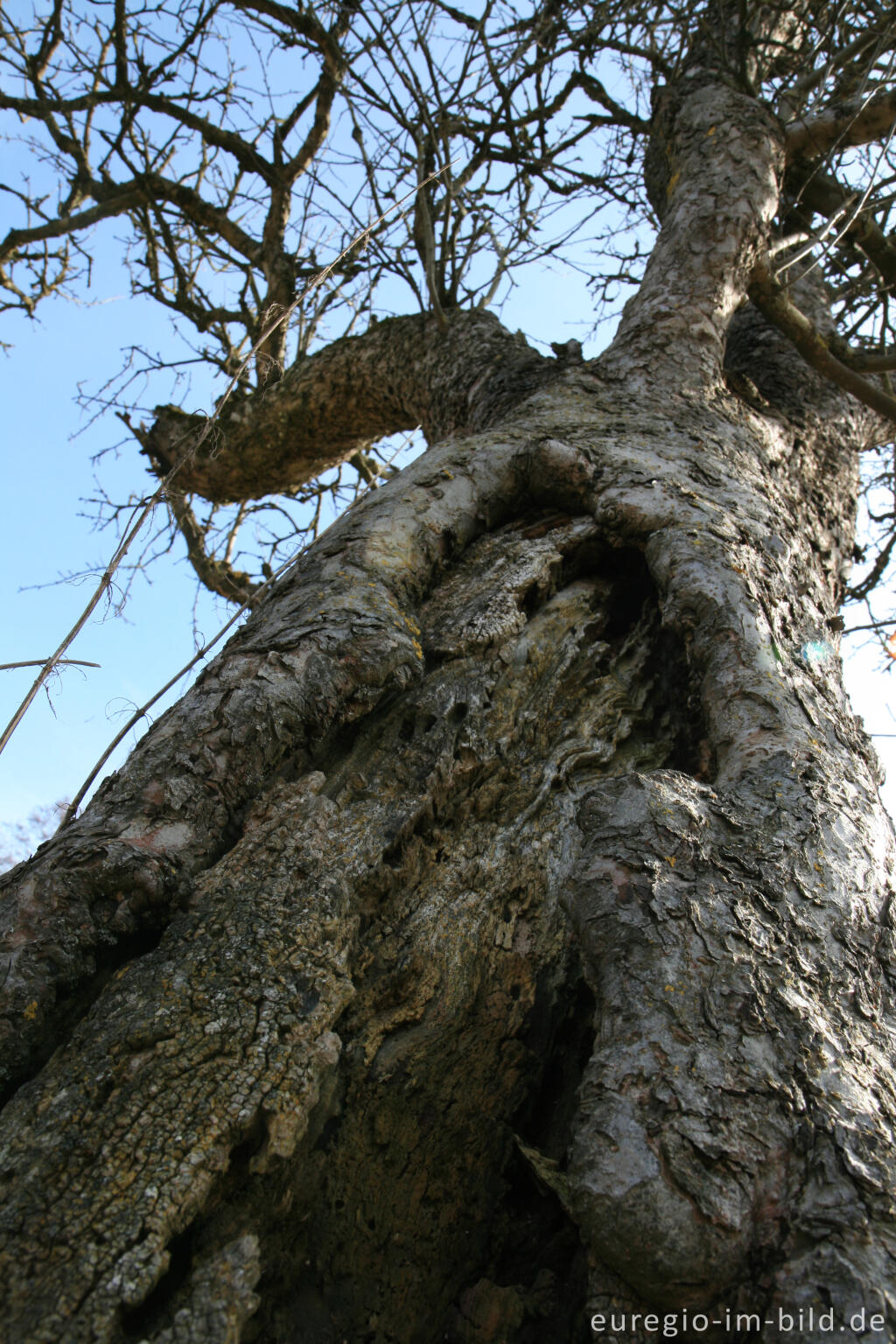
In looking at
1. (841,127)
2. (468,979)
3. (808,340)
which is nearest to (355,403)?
(808,340)

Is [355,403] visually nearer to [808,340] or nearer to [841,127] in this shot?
[808,340]

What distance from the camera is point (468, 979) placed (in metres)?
1.31

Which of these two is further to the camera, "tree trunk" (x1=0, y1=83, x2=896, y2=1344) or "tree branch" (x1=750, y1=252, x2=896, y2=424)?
"tree branch" (x1=750, y1=252, x2=896, y2=424)

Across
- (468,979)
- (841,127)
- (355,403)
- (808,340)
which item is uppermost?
(841,127)

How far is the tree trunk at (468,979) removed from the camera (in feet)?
2.91

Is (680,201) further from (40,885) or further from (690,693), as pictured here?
(40,885)

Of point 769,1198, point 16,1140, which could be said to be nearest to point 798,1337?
point 769,1198

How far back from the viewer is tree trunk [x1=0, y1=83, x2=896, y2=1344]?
2.91 ft

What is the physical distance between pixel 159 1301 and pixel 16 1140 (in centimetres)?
25

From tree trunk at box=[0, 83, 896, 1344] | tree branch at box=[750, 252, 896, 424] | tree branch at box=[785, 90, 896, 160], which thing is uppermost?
tree branch at box=[785, 90, 896, 160]

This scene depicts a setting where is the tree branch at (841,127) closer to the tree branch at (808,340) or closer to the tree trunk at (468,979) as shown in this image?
the tree branch at (808,340)

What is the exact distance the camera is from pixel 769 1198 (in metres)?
0.90

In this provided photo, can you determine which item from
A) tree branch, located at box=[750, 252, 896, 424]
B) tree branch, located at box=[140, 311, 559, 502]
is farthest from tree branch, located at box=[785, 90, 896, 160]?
tree branch, located at box=[140, 311, 559, 502]

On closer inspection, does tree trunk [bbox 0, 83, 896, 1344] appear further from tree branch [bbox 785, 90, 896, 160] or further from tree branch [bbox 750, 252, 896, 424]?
tree branch [bbox 785, 90, 896, 160]
